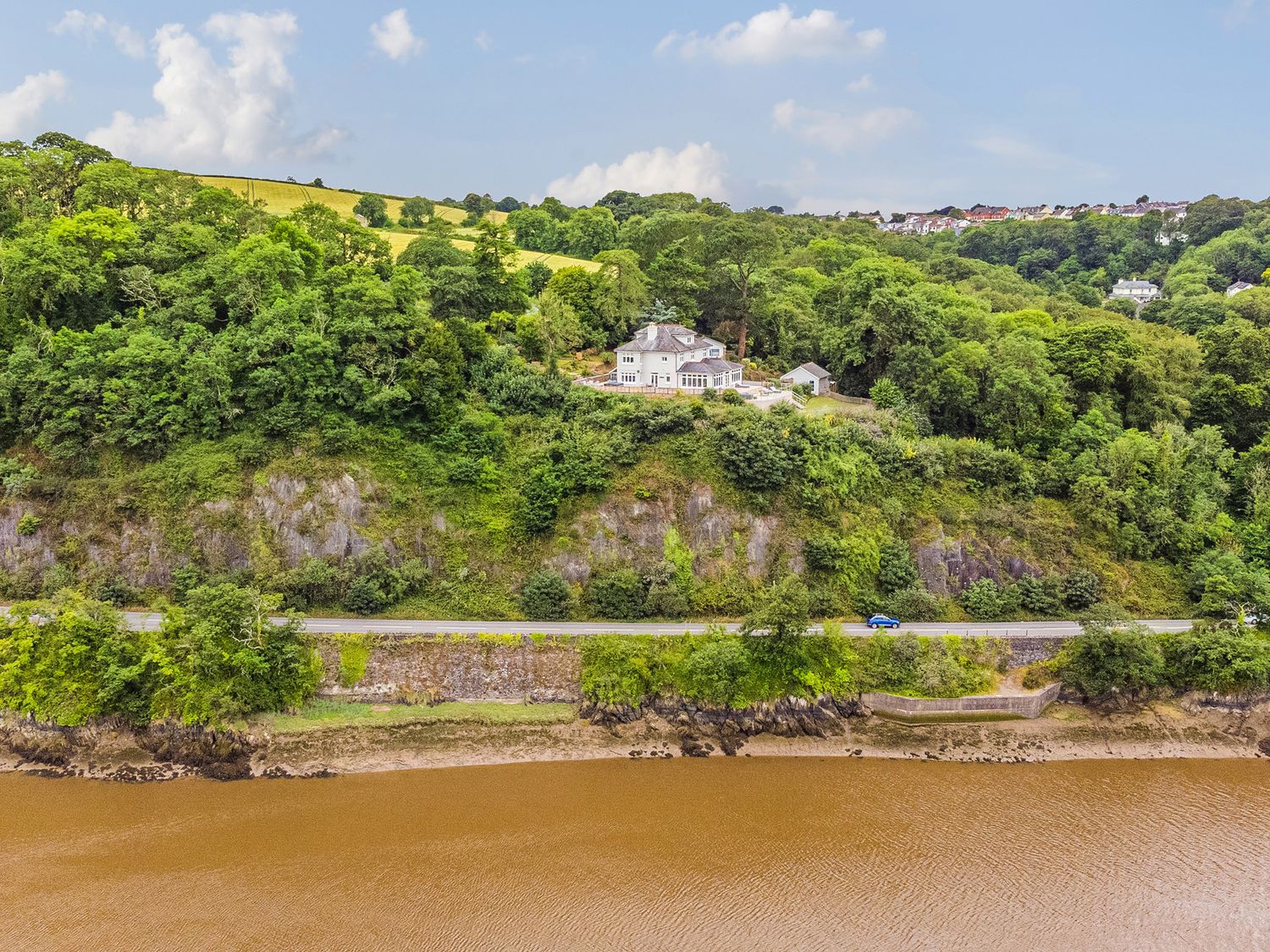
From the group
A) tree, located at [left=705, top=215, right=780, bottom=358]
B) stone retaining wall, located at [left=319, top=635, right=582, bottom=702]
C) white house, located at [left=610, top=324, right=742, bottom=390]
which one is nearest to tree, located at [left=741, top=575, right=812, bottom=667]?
stone retaining wall, located at [left=319, top=635, right=582, bottom=702]

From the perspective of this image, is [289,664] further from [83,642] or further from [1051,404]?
[1051,404]

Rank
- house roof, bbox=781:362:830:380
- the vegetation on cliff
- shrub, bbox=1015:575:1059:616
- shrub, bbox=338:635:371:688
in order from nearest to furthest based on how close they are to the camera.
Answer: the vegetation on cliff
shrub, bbox=338:635:371:688
shrub, bbox=1015:575:1059:616
house roof, bbox=781:362:830:380

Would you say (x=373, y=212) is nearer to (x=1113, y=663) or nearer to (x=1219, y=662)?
(x=1113, y=663)

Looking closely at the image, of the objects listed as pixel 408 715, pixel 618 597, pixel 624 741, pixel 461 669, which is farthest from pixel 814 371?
pixel 408 715

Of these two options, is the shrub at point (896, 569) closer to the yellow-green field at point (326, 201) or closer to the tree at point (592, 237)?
the yellow-green field at point (326, 201)

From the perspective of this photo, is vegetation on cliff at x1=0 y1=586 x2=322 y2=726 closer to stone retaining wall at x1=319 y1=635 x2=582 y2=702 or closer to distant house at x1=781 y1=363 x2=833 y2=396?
stone retaining wall at x1=319 y1=635 x2=582 y2=702

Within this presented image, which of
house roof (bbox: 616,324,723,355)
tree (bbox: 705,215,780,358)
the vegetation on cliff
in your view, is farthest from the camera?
tree (bbox: 705,215,780,358)

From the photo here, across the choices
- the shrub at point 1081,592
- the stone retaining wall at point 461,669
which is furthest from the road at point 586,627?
the shrub at point 1081,592
